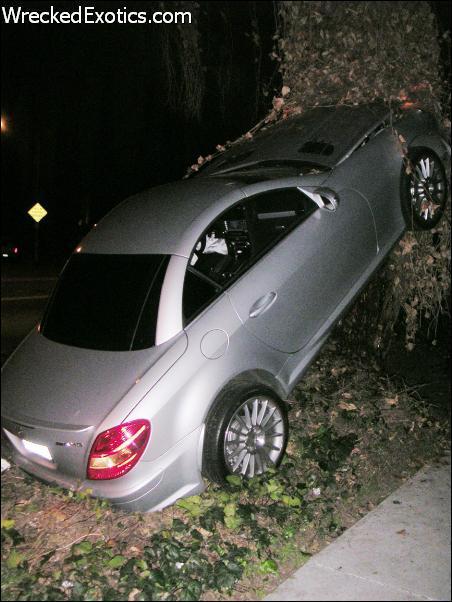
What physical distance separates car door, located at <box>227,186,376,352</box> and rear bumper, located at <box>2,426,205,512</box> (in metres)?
1.01

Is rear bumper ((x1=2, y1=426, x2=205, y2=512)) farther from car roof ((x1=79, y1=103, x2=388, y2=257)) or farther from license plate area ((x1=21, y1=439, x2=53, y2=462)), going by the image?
car roof ((x1=79, y1=103, x2=388, y2=257))

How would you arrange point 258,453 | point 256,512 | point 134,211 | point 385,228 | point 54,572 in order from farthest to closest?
point 385,228 → point 134,211 → point 258,453 → point 256,512 → point 54,572

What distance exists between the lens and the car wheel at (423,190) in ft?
17.7

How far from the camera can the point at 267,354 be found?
13.8ft

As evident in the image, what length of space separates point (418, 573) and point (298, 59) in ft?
17.3

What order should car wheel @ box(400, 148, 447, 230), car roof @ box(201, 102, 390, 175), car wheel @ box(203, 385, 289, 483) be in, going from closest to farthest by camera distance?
car wheel @ box(203, 385, 289, 483) → car roof @ box(201, 102, 390, 175) → car wheel @ box(400, 148, 447, 230)

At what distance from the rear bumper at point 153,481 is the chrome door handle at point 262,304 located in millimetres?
944

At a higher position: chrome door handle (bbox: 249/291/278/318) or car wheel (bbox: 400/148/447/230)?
car wheel (bbox: 400/148/447/230)

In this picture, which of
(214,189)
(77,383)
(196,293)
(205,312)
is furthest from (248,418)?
(214,189)

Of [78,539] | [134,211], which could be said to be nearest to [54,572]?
[78,539]

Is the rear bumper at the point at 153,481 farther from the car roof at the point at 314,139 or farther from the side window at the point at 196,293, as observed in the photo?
the car roof at the point at 314,139

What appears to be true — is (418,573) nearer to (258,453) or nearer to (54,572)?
(258,453)

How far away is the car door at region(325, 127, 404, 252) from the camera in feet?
16.6

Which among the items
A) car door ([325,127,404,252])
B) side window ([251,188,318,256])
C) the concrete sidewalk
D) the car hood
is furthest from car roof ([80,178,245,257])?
the concrete sidewalk
